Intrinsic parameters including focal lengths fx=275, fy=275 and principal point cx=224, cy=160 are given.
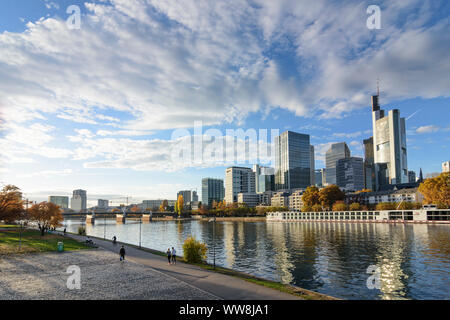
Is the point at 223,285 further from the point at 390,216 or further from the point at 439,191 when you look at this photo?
the point at 390,216

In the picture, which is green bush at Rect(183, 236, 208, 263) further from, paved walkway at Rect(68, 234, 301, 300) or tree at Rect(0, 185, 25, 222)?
tree at Rect(0, 185, 25, 222)

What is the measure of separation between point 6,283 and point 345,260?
47.8 m

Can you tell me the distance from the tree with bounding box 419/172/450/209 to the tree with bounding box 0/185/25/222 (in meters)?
177

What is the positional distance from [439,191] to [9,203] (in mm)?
181401

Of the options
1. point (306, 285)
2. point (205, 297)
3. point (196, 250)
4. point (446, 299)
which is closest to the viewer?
point (205, 297)

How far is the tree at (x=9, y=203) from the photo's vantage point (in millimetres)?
81562

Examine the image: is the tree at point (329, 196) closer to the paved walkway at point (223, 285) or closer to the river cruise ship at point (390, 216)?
the river cruise ship at point (390, 216)

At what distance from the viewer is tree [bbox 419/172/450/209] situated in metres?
134

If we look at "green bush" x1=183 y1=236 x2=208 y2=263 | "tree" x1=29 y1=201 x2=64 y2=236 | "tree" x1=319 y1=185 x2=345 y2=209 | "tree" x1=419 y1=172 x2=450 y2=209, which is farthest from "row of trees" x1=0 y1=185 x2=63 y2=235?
"tree" x1=419 y1=172 x2=450 y2=209

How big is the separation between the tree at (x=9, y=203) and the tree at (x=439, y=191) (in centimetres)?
17740

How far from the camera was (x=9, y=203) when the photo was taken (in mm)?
83250
